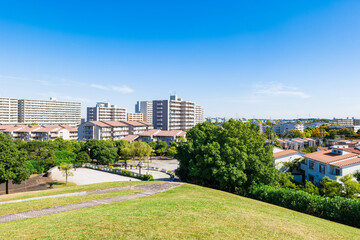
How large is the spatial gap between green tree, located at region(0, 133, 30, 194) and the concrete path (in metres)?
9.44

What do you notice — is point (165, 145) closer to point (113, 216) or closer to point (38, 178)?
point (38, 178)

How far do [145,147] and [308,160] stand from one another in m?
35.1

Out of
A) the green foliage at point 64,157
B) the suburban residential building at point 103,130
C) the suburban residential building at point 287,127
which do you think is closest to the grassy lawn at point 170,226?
the green foliage at point 64,157

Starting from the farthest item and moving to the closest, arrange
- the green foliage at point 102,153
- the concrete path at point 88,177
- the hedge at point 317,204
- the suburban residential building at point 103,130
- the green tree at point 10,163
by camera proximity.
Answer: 1. the suburban residential building at point 103,130
2. the green foliage at point 102,153
3. the concrete path at point 88,177
4. the green tree at point 10,163
5. the hedge at point 317,204

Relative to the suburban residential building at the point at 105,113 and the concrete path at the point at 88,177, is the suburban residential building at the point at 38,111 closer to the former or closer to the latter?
the suburban residential building at the point at 105,113

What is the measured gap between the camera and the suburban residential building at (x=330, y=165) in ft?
93.8

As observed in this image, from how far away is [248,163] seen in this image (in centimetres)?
2720

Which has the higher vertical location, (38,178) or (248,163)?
(248,163)

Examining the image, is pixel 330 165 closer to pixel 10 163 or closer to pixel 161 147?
pixel 10 163

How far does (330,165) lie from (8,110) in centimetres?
14861

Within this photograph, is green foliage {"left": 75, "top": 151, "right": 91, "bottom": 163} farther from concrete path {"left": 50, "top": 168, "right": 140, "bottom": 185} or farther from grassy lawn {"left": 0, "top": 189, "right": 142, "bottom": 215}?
grassy lawn {"left": 0, "top": 189, "right": 142, "bottom": 215}

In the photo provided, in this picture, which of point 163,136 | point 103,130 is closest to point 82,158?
point 163,136

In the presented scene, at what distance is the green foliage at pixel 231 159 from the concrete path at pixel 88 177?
41.1 feet

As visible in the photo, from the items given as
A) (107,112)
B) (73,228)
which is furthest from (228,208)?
(107,112)
